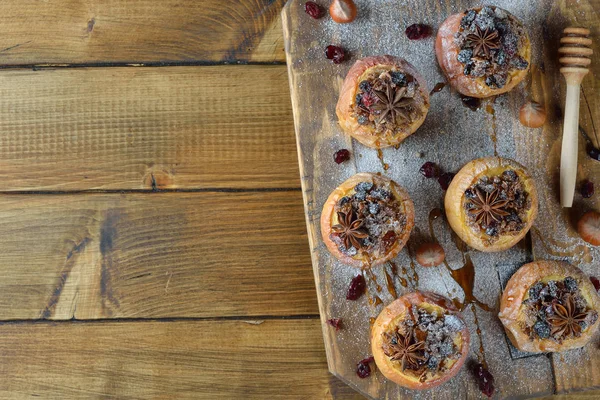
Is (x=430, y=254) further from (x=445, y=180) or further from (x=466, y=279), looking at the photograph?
(x=445, y=180)

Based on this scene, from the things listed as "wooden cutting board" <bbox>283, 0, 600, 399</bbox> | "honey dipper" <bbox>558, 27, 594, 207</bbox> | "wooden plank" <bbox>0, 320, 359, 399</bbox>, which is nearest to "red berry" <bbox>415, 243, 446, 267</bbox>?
"wooden cutting board" <bbox>283, 0, 600, 399</bbox>

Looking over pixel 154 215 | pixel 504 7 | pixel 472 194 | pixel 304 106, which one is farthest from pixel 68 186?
pixel 504 7

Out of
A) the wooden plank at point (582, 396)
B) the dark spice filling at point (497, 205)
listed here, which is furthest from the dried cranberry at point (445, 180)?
the wooden plank at point (582, 396)

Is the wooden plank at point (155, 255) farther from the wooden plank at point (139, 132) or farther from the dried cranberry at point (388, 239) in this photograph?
the dried cranberry at point (388, 239)

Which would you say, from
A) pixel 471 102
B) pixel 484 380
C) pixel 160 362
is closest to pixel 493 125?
pixel 471 102

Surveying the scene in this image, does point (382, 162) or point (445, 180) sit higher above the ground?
point (382, 162)

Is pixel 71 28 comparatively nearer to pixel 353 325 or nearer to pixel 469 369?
pixel 353 325
